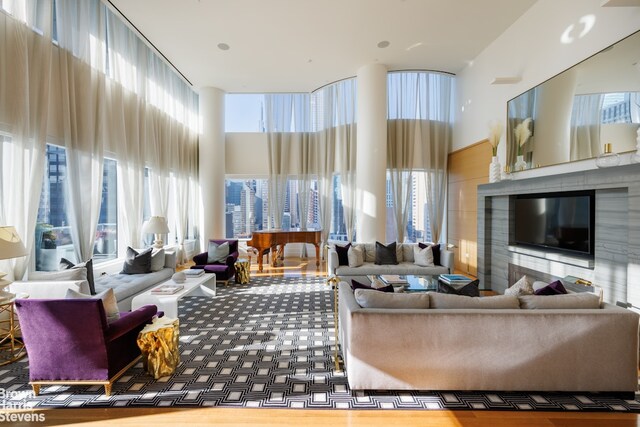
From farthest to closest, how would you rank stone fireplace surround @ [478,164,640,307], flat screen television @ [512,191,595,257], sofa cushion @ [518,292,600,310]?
1. flat screen television @ [512,191,595,257]
2. stone fireplace surround @ [478,164,640,307]
3. sofa cushion @ [518,292,600,310]

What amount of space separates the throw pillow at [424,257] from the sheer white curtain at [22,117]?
574 centimetres

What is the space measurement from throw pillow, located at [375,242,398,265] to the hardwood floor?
364 cm

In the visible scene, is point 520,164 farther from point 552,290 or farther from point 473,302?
point 473,302

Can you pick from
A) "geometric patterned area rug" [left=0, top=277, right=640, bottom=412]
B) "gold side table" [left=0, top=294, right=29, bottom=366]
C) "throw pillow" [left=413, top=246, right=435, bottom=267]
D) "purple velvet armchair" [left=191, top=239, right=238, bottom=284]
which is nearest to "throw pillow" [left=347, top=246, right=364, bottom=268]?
"throw pillow" [left=413, top=246, right=435, bottom=267]

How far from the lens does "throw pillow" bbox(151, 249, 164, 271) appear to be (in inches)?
219

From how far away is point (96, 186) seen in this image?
5.16 m

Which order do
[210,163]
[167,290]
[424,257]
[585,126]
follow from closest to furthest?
[585,126]
[167,290]
[424,257]
[210,163]

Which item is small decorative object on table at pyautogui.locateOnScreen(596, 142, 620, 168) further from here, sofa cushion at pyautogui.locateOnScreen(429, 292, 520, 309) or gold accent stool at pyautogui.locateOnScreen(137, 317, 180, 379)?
gold accent stool at pyautogui.locateOnScreen(137, 317, 180, 379)

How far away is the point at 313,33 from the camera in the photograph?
619 centimetres

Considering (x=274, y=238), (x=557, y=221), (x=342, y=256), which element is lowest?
(x=342, y=256)

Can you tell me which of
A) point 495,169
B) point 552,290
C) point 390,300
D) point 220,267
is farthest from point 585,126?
point 220,267

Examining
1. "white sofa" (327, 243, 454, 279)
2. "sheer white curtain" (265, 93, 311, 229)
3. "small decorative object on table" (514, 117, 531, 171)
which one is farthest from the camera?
"sheer white curtain" (265, 93, 311, 229)

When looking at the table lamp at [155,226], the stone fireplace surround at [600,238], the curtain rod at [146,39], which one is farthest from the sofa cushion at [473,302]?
the curtain rod at [146,39]

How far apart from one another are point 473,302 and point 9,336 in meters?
4.78
